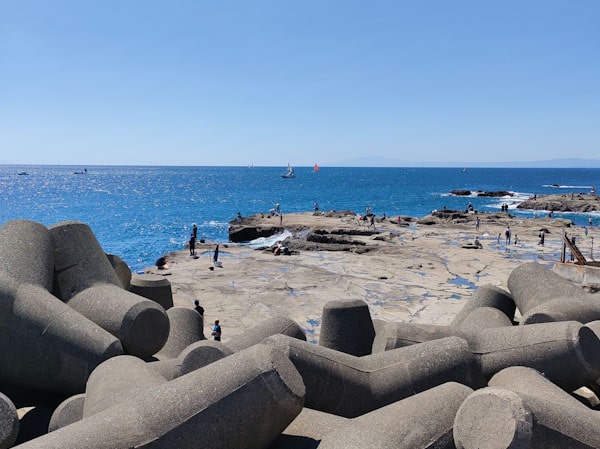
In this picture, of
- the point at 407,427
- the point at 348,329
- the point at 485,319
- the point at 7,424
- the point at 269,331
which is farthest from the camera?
the point at 485,319

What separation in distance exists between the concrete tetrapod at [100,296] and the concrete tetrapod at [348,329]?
6.71 feet

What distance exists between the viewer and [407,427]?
320 cm

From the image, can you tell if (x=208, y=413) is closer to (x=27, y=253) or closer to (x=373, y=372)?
(x=373, y=372)

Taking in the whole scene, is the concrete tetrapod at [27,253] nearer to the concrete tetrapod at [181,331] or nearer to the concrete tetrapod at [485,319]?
the concrete tetrapod at [181,331]

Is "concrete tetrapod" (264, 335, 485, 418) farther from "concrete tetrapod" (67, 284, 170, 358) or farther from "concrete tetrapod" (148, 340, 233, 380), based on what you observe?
"concrete tetrapod" (67, 284, 170, 358)

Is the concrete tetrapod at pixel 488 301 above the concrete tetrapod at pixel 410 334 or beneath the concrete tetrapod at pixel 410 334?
beneath

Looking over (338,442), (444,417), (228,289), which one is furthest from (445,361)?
(228,289)

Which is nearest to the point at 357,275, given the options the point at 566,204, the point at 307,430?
the point at 307,430

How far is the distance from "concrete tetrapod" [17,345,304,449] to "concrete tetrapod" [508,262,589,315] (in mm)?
5228

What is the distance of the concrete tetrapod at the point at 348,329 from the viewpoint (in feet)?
21.9

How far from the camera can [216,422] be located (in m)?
3.20

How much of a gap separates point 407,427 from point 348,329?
351 cm

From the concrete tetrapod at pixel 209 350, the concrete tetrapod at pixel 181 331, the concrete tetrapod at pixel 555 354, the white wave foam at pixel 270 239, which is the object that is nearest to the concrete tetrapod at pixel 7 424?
the concrete tetrapod at pixel 209 350

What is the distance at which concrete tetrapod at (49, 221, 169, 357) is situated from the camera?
19.4ft
